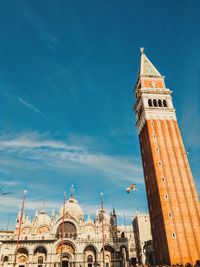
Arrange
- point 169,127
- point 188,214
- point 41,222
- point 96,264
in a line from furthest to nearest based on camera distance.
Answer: point 41,222
point 96,264
point 169,127
point 188,214

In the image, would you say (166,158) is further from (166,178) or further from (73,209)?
(73,209)

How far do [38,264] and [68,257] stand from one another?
6510 millimetres

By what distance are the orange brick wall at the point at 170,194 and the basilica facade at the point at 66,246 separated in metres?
12.7

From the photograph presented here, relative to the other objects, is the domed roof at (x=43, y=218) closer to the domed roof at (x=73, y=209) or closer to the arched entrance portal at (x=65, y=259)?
the domed roof at (x=73, y=209)

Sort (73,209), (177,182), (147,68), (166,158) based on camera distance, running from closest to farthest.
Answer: (177,182) → (166,158) → (147,68) → (73,209)

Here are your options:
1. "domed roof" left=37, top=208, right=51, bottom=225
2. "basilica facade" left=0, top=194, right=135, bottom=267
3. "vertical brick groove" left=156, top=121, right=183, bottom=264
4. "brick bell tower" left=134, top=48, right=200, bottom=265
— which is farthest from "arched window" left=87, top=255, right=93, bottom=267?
"vertical brick groove" left=156, top=121, right=183, bottom=264

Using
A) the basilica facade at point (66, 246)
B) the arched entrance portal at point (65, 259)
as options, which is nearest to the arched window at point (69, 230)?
the basilica facade at point (66, 246)

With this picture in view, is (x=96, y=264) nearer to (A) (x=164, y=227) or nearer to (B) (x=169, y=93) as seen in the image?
(A) (x=164, y=227)

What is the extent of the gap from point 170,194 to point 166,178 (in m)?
2.85

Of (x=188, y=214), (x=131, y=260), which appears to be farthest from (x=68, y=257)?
(x=188, y=214)

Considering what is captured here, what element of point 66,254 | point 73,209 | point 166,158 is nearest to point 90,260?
point 66,254

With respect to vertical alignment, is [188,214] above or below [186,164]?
below

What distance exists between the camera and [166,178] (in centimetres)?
4044

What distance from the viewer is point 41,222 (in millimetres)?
60094
